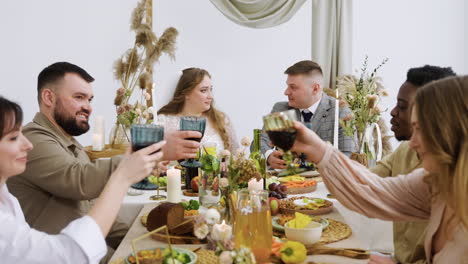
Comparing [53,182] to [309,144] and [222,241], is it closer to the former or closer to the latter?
[222,241]

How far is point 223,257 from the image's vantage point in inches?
45.1

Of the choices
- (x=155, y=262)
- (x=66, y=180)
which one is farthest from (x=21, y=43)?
(x=155, y=262)

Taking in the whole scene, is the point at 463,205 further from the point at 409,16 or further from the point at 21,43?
the point at 21,43

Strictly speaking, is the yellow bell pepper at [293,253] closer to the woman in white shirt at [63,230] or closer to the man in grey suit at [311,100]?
the woman in white shirt at [63,230]

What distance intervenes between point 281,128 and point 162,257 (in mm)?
484

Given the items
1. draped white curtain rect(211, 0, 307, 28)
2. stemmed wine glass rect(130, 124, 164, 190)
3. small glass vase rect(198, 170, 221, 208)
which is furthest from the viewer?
draped white curtain rect(211, 0, 307, 28)

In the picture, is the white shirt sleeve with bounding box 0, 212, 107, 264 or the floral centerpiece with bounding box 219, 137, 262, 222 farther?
the floral centerpiece with bounding box 219, 137, 262, 222

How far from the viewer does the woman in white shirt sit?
1147mm

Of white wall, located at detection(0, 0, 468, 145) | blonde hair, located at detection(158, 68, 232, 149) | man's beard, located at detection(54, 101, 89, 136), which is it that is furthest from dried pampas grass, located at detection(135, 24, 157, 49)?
man's beard, located at detection(54, 101, 89, 136)

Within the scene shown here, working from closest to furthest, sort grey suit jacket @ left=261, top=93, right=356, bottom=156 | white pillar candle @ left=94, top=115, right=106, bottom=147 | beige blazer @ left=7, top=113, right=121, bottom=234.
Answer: beige blazer @ left=7, top=113, right=121, bottom=234 → white pillar candle @ left=94, top=115, right=106, bottom=147 → grey suit jacket @ left=261, top=93, right=356, bottom=156

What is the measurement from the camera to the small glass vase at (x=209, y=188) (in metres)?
2.01

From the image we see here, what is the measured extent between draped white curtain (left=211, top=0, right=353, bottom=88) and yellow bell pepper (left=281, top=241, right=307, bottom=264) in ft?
9.69

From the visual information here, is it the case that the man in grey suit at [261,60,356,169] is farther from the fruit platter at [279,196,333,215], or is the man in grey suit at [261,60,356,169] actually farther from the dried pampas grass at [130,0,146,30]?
the fruit platter at [279,196,333,215]

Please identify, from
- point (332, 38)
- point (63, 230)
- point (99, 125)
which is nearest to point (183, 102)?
point (99, 125)
